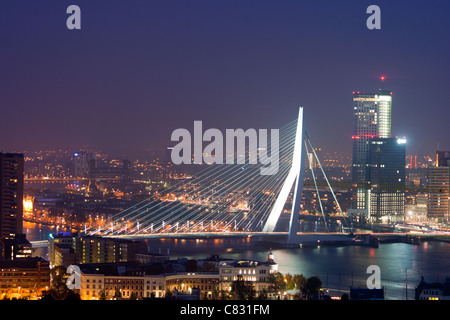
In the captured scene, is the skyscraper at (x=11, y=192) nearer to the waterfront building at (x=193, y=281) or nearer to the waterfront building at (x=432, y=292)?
the waterfront building at (x=193, y=281)

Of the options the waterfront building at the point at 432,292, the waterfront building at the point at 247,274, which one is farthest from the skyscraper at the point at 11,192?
the waterfront building at the point at 432,292

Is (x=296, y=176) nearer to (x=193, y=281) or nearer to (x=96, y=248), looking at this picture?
(x=96, y=248)

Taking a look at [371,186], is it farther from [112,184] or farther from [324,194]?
[112,184]

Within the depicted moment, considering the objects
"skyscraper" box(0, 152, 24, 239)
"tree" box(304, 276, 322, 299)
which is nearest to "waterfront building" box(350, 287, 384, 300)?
"tree" box(304, 276, 322, 299)

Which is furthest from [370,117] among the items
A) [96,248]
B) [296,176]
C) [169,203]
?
[96,248]

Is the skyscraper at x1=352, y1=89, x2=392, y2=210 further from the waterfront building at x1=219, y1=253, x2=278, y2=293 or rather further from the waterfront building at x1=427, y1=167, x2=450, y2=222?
the waterfront building at x1=219, y1=253, x2=278, y2=293
